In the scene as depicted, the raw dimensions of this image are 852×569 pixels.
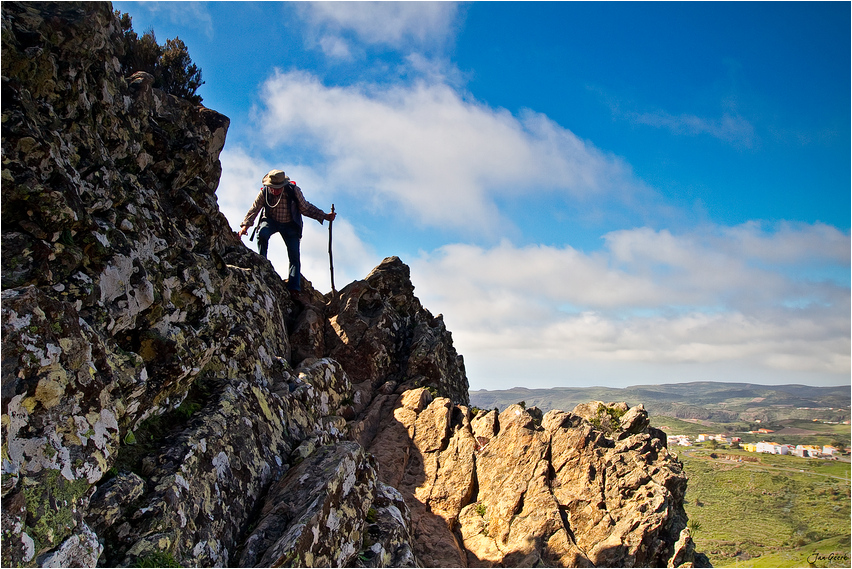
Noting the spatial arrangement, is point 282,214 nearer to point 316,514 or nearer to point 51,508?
point 316,514

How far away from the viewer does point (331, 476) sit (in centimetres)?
1029

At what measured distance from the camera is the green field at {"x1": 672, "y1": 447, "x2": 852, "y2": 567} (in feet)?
260

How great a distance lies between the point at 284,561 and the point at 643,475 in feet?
39.2

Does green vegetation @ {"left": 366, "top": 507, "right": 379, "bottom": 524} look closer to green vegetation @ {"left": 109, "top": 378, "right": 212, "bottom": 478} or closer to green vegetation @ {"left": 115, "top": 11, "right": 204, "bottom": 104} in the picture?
green vegetation @ {"left": 109, "top": 378, "right": 212, "bottom": 478}

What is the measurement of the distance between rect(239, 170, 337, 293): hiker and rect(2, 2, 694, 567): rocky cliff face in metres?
2.09

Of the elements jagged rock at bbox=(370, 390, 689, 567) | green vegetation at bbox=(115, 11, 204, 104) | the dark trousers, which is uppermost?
green vegetation at bbox=(115, 11, 204, 104)

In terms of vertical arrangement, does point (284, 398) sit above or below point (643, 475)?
above

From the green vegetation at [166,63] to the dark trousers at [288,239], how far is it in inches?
279

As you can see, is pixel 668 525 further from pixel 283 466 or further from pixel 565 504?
pixel 283 466

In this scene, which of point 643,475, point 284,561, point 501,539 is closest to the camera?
point 284,561

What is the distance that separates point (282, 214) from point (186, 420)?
13.0 m

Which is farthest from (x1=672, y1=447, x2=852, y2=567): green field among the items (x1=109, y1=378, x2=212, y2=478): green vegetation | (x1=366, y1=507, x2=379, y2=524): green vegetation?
A: (x1=109, y1=378, x2=212, y2=478): green vegetation

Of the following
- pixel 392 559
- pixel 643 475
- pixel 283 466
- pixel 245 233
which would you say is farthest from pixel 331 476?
pixel 245 233
